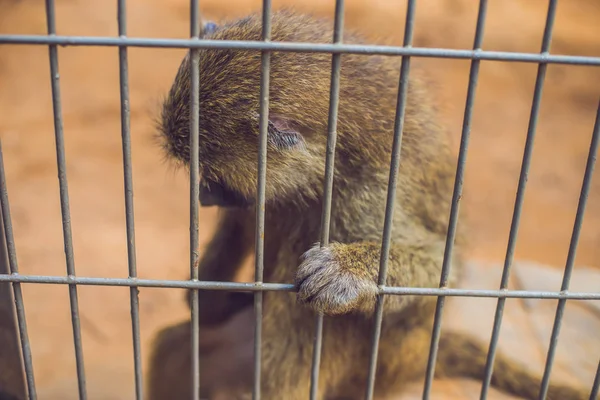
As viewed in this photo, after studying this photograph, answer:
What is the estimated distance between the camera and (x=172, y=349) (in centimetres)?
227

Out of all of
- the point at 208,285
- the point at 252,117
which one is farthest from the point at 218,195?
the point at 208,285

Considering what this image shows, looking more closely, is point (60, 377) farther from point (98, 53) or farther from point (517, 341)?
point (98, 53)

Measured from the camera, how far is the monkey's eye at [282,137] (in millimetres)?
1561

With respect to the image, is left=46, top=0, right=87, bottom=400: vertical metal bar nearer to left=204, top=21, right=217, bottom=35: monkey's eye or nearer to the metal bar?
the metal bar

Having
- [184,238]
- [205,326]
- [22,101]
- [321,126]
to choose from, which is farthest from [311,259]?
[22,101]

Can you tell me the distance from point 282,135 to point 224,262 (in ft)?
→ 2.91

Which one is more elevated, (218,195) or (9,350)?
(218,195)

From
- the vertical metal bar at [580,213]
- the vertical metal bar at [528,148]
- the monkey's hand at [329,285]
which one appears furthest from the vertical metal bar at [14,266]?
the vertical metal bar at [580,213]

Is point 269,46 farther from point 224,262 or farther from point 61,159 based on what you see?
point 224,262

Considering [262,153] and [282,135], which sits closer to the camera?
[262,153]

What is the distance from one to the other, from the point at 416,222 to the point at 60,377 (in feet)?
5.41

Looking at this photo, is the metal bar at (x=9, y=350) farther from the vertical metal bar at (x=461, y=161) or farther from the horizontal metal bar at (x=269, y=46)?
the vertical metal bar at (x=461, y=161)

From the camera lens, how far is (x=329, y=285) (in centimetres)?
Result: 143

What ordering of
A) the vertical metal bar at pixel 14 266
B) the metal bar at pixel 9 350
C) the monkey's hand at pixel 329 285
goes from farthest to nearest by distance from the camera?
the metal bar at pixel 9 350
the monkey's hand at pixel 329 285
the vertical metal bar at pixel 14 266
